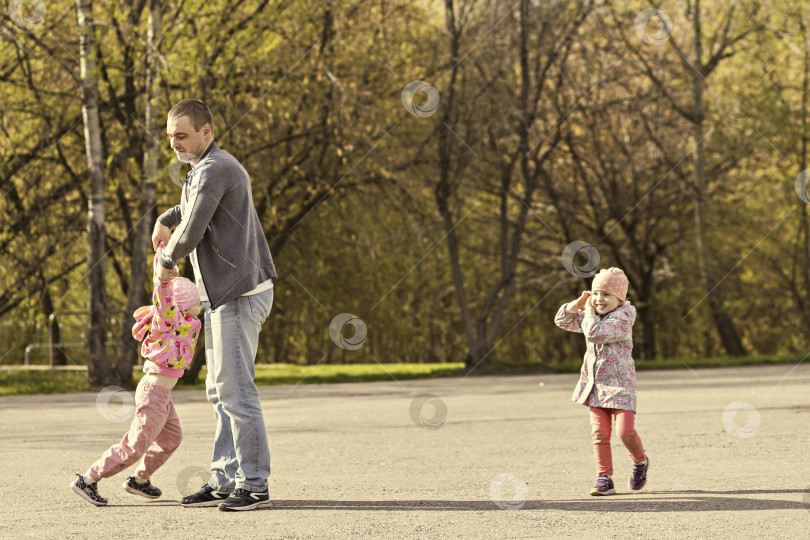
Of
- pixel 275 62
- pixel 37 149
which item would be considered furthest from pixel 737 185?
pixel 37 149

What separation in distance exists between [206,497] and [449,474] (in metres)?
1.67

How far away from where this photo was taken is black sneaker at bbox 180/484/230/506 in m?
5.72

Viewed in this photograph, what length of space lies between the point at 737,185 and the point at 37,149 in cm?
1537

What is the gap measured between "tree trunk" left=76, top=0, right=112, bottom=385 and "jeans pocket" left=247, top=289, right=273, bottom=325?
35.0 feet

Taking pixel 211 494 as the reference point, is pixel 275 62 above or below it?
above

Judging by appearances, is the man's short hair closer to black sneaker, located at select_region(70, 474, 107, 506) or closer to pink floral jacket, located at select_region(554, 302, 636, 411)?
black sneaker, located at select_region(70, 474, 107, 506)

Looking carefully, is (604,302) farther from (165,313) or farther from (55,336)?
(55,336)

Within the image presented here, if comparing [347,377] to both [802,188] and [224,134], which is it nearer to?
[224,134]

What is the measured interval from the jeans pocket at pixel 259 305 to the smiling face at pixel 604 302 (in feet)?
5.94

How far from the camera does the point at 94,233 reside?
1591cm

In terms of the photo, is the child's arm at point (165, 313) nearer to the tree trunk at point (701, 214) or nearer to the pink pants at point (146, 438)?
the pink pants at point (146, 438)

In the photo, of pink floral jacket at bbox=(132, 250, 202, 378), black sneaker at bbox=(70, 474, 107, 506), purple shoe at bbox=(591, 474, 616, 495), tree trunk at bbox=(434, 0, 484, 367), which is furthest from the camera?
tree trunk at bbox=(434, 0, 484, 367)

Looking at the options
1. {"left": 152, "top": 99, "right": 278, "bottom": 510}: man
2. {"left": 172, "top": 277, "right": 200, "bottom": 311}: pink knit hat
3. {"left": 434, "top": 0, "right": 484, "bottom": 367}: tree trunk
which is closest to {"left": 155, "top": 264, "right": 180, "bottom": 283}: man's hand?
{"left": 152, "top": 99, "right": 278, "bottom": 510}: man

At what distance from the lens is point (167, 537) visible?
15.8 feet
